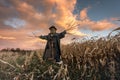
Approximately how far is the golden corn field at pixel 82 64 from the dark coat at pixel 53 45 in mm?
101

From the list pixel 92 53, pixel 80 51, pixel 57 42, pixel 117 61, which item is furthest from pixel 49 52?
pixel 117 61

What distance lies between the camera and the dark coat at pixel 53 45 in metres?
5.18

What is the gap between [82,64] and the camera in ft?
14.8

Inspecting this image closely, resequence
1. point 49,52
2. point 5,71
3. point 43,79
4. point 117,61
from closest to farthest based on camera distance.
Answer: point 117,61 → point 43,79 → point 49,52 → point 5,71

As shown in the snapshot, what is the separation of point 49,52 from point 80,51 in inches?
25.0

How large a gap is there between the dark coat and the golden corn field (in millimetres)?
101

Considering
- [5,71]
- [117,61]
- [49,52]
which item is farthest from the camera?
[5,71]

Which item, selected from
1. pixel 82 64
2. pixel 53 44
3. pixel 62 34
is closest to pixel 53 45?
pixel 53 44

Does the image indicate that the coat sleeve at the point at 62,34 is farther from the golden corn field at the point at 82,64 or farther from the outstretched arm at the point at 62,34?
the golden corn field at the point at 82,64

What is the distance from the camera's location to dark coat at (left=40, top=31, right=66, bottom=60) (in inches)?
204

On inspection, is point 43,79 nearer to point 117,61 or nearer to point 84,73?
point 84,73

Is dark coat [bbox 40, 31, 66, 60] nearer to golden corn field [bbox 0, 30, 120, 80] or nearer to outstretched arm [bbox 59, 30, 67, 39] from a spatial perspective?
outstretched arm [bbox 59, 30, 67, 39]

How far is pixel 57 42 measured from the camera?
528cm

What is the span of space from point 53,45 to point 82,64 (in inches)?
35.1
